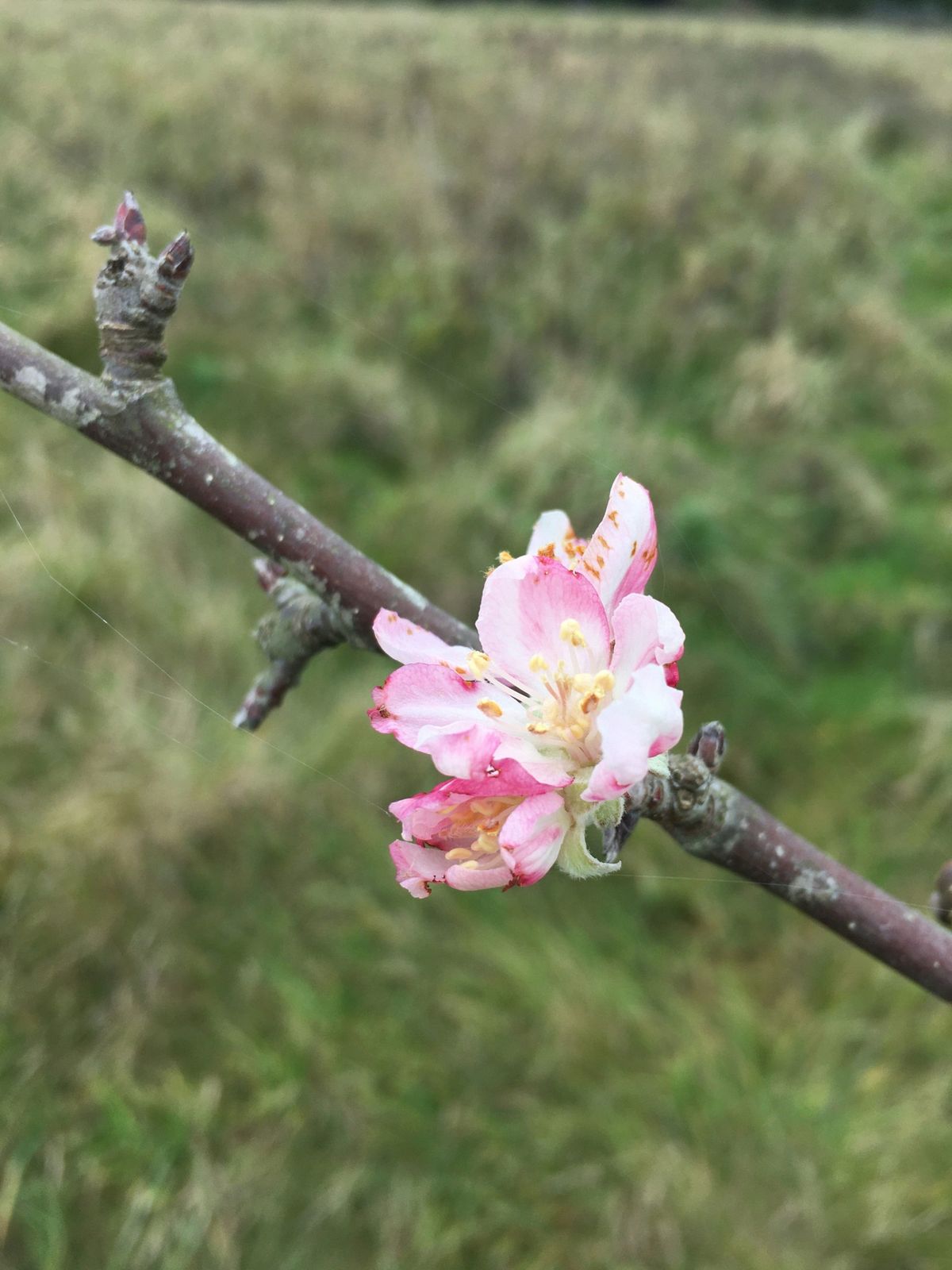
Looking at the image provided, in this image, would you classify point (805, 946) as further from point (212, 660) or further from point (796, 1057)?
point (212, 660)

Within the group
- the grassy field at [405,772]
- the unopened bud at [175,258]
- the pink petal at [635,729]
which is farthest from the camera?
the grassy field at [405,772]

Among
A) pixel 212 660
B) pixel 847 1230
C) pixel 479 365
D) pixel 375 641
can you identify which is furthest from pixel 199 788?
pixel 479 365

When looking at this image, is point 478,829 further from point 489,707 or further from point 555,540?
point 555,540

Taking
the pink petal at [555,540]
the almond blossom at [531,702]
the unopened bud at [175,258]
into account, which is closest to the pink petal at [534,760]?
the almond blossom at [531,702]

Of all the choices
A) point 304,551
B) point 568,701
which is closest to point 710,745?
point 568,701

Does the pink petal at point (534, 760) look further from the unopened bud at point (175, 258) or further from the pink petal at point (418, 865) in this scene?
the unopened bud at point (175, 258)

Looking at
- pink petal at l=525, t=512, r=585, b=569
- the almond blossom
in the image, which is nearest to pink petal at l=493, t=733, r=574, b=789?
the almond blossom
